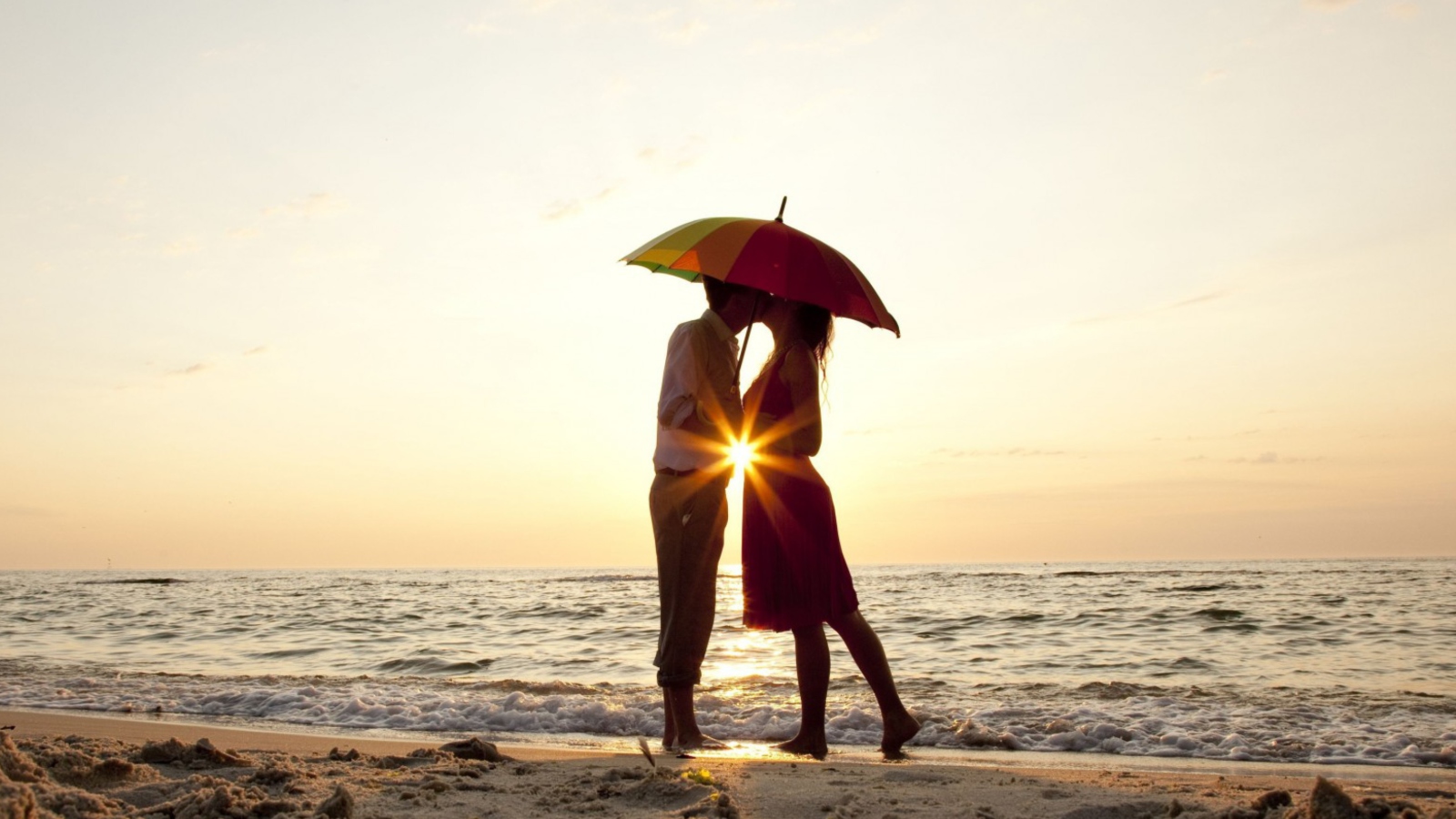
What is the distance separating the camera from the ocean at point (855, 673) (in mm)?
5664

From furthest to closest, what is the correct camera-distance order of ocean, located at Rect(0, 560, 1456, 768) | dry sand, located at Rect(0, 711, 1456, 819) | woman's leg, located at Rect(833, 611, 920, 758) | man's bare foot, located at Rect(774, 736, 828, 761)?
1. ocean, located at Rect(0, 560, 1456, 768)
2. man's bare foot, located at Rect(774, 736, 828, 761)
3. woman's leg, located at Rect(833, 611, 920, 758)
4. dry sand, located at Rect(0, 711, 1456, 819)

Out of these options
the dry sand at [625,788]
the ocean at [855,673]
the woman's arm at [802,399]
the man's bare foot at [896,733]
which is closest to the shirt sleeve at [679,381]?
the woman's arm at [802,399]

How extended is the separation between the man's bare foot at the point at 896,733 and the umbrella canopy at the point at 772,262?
177cm

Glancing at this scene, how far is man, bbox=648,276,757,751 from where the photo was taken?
4250 millimetres

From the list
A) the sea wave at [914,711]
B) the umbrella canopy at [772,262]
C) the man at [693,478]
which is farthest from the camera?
the sea wave at [914,711]

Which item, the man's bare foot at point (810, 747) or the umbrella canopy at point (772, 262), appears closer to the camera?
the umbrella canopy at point (772, 262)

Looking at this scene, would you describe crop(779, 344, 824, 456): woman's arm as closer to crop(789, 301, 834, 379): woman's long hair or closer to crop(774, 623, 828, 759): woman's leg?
crop(789, 301, 834, 379): woman's long hair

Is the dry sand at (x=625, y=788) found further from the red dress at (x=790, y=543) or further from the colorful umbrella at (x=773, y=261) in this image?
the colorful umbrella at (x=773, y=261)

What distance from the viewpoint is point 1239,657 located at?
28.8 ft

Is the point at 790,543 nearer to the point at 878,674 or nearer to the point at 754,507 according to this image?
the point at 754,507

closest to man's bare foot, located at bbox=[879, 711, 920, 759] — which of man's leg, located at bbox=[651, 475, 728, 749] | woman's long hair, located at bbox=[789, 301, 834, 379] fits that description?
man's leg, located at bbox=[651, 475, 728, 749]

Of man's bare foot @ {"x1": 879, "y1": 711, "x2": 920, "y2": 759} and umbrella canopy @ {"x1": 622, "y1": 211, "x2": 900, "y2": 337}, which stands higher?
umbrella canopy @ {"x1": 622, "y1": 211, "x2": 900, "y2": 337}

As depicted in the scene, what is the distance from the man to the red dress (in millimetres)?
161

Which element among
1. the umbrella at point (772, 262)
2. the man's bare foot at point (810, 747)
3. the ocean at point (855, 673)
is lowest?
the ocean at point (855, 673)
